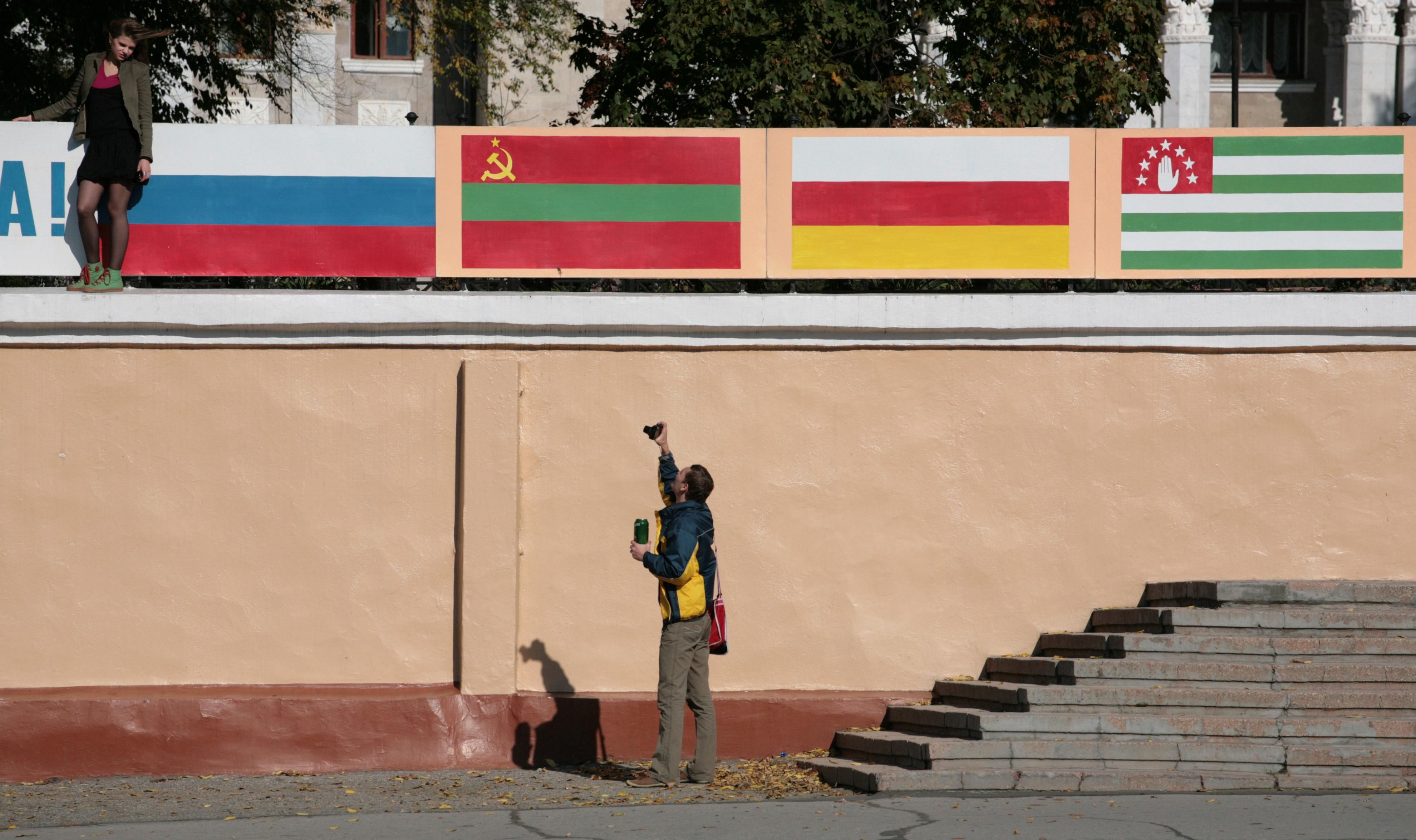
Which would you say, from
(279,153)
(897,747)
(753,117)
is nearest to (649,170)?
(279,153)

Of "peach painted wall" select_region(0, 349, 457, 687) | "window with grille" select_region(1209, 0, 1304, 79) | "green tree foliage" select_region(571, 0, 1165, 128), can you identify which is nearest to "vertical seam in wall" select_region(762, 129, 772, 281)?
"peach painted wall" select_region(0, 349, 457, 687)

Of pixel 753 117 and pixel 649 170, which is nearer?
pixel 649 170

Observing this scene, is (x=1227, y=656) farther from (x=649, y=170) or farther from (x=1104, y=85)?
(x=1104, y=85)

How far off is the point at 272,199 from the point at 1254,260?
5.97 meters

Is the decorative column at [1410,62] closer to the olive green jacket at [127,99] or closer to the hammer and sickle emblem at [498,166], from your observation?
the hammer and sickle emblem at [498,166]

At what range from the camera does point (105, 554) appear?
870cm

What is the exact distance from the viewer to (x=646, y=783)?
796 cm

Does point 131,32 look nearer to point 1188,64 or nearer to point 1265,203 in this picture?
point 1265,203

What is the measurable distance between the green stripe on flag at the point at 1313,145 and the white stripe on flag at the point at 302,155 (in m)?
4.86

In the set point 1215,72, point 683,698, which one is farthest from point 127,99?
point 1215,72

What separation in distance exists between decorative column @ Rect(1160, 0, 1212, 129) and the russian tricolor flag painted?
22184 millimetres

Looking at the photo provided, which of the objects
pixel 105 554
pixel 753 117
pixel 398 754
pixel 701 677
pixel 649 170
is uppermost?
pixel 753 117

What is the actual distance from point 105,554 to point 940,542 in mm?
4999

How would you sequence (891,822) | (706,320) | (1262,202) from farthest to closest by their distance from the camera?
(1262,202) → (706,320) → (891,822)
